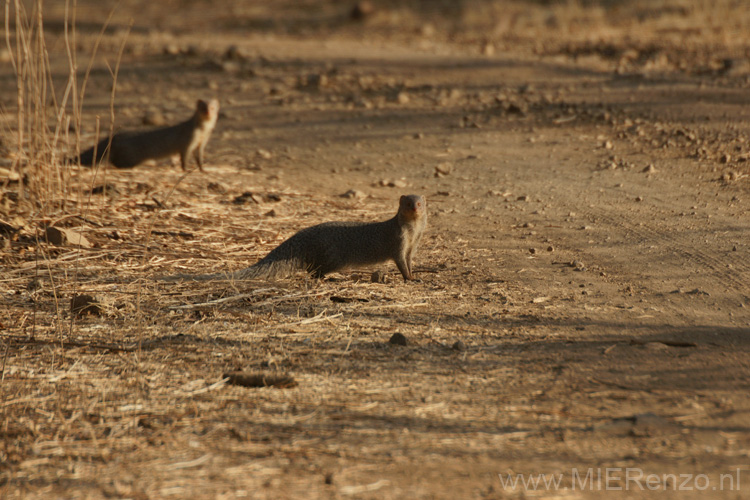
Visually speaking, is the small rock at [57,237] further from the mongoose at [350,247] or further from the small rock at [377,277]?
the small rock at [377,277]

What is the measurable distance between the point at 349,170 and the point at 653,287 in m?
3.13

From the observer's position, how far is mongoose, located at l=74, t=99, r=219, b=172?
639 centimetres

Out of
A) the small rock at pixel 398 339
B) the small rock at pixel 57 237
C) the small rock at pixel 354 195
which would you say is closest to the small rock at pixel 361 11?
the small rock at pixel 354 195

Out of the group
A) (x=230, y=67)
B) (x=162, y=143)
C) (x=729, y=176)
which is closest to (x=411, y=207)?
(x=729, y=176)

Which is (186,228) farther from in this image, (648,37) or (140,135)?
(648,37)

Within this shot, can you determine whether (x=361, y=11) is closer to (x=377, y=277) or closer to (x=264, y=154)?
(x=264, y=154)

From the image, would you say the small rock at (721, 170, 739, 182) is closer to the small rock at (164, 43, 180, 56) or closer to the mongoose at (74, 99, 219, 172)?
the mongoose at (74, 99, 219, 172)

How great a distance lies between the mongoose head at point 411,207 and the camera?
4035mm

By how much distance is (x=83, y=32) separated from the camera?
12.7m

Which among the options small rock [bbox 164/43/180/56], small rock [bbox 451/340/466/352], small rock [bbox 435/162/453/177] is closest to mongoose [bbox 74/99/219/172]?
small rock [bbox 435/162/453/177]

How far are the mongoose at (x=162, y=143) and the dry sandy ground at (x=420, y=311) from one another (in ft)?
0.51

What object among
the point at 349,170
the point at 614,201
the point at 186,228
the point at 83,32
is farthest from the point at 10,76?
the point at 614,201

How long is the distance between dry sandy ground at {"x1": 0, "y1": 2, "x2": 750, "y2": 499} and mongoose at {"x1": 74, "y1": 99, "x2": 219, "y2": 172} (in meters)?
0.15

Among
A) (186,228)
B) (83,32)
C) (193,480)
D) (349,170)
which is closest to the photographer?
(193,480)
